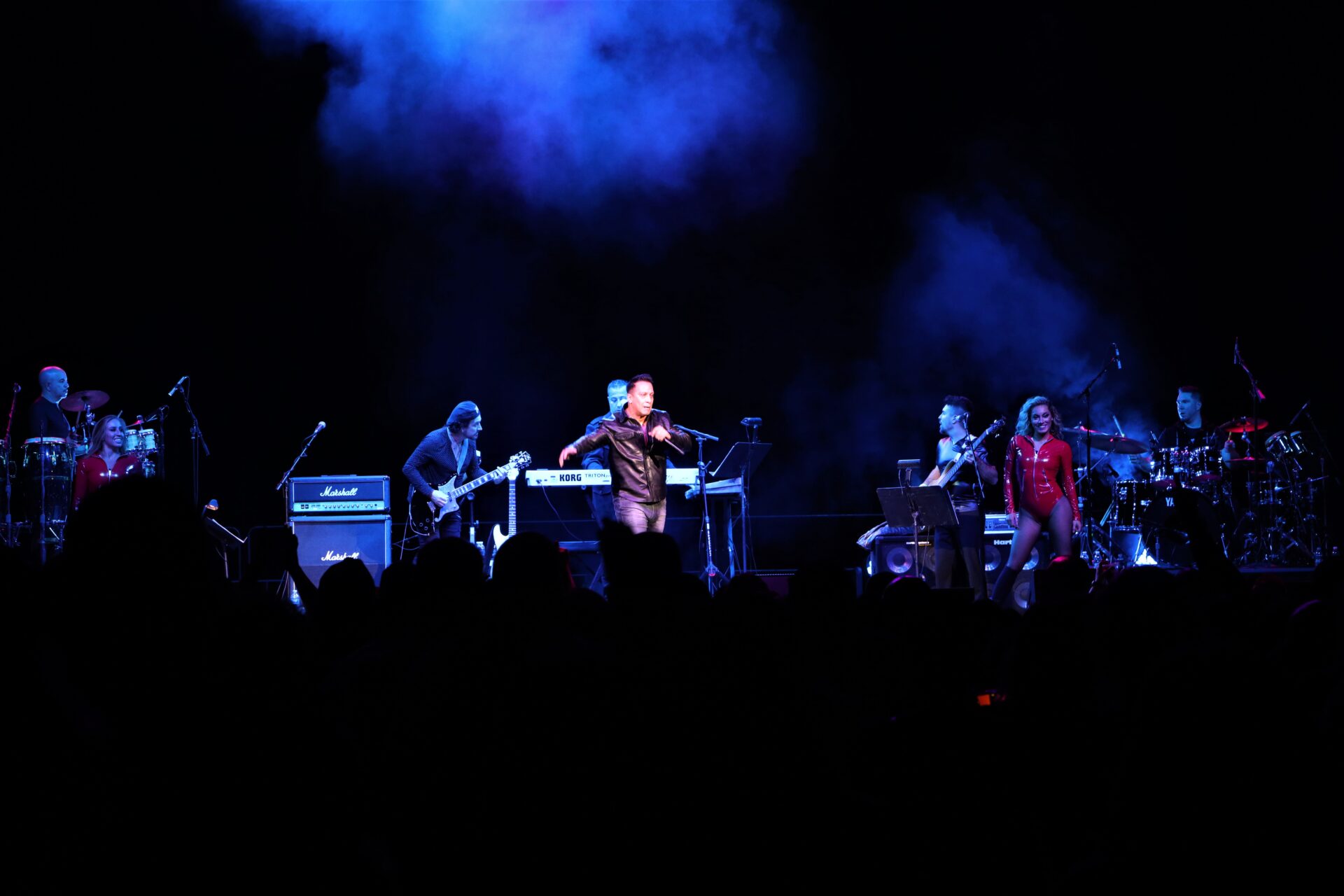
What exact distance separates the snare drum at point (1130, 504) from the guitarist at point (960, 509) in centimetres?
209

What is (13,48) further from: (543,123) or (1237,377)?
(1237,377)

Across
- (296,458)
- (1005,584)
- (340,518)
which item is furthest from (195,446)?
(1005,584)

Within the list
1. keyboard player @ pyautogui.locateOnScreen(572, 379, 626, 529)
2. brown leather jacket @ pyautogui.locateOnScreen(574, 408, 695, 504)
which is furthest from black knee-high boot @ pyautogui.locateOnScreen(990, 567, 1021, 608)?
keyboard player @ pyautogui.locateOnScreen(572, 379, 626, 529)

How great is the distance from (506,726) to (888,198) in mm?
14118

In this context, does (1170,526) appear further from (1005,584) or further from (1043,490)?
(1005,584)

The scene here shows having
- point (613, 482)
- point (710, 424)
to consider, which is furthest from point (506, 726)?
point (710, 424)

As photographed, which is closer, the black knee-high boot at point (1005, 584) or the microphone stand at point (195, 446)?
the black knee-high boot at point (1005, 584)

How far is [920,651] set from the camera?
171 inches

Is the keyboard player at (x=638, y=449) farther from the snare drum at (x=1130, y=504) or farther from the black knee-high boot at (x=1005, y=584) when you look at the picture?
the snare drum at (x=1130, y=504)

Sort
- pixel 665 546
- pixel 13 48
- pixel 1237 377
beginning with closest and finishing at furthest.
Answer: pixel 665 546 → pixel 13 48 → pixel 1237 377

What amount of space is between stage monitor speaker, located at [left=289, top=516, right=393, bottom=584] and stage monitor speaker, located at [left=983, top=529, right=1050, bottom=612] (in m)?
6.80

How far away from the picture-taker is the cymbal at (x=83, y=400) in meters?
13.1

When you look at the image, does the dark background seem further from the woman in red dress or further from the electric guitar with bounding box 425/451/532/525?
the woman in red dress

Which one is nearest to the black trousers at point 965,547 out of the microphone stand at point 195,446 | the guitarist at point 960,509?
the guitarist at point 960,509
